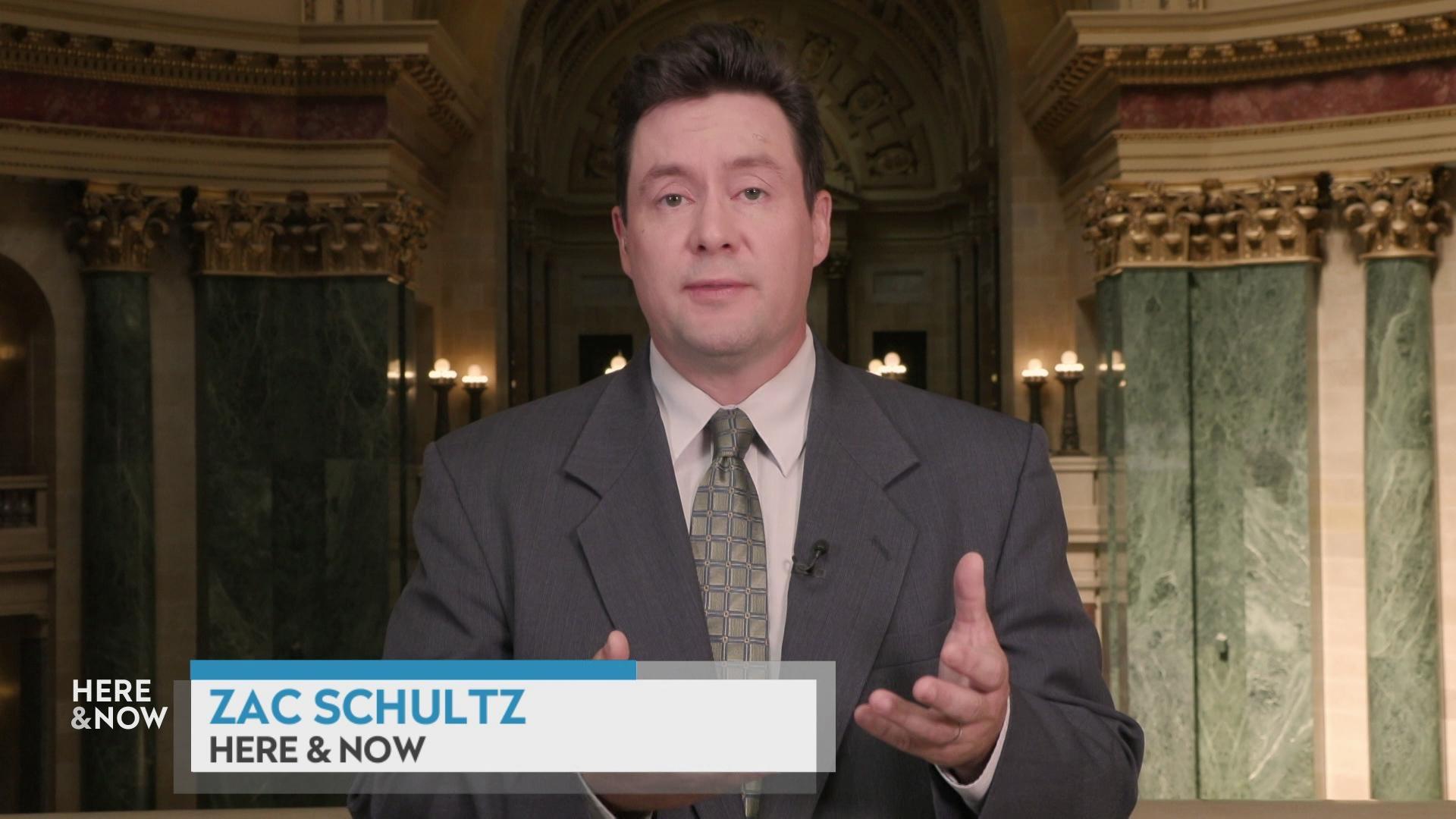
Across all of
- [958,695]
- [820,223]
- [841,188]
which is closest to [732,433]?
[820,223]

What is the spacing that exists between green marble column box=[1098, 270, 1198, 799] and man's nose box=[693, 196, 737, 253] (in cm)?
1333

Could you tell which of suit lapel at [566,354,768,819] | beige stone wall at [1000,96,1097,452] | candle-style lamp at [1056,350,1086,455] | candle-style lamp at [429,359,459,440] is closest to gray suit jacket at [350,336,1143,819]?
suit lapel at [566,354,768,819]

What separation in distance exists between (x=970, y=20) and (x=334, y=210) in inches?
473

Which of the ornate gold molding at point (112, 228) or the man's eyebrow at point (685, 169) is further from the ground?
the ornate gold molding at point (112, 228)

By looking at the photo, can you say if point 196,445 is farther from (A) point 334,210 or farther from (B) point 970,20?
(B) point 970,20

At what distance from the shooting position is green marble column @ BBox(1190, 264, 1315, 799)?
1451 cm

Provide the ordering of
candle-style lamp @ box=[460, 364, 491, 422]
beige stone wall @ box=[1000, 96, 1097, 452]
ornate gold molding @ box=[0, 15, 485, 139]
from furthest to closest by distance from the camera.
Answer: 1. beige stone wall @ box=[1000, 96, 1097, 452]
2. candle-style lamp @ box=[460, 364, 491, 422]
3. ornate gold molding @ box=[0, 15, 485, 139]

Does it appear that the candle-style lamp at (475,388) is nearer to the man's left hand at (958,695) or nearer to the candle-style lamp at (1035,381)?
the candle-style lamp at (1035,381)

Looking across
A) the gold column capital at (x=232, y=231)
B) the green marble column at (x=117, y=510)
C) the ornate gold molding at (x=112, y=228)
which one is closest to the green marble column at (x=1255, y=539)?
the gold column capital at (x=232, y=231)

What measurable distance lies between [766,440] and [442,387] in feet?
53.3

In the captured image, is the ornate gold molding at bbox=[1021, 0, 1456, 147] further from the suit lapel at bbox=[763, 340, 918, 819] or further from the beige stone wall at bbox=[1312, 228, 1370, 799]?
the suit lapel at bbox=[763, 340, 918, 819]

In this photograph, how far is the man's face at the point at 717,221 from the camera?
2.47 metres

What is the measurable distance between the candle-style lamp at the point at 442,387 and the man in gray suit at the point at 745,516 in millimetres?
15915

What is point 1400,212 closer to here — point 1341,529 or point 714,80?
point 1341,529
